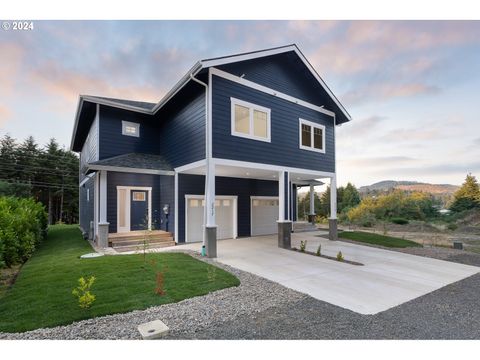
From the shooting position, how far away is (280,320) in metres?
3.43

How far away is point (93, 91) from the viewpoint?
1216cm

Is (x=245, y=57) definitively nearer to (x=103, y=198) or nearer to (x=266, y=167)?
(x=266, y=167)

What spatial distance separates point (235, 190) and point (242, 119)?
407 centimetres

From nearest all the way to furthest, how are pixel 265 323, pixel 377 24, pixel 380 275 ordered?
pixel 265 323, pixel 380 275, pixel 377 24

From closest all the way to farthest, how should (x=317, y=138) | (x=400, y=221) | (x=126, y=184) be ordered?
(x=126, y=184)
(x=317, y=138)
(x=400, y=221)

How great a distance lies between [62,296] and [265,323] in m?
3.28

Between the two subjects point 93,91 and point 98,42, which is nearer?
point 98,42

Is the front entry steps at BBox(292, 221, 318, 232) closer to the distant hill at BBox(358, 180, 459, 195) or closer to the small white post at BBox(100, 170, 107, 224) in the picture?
the small white post at BBox(100, 170, 107, 224)

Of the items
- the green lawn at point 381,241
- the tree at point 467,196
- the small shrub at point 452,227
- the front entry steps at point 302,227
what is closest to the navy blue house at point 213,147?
the green lawn at point 381,241

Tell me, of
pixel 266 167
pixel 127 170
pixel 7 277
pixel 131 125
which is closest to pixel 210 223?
pixel 266 167

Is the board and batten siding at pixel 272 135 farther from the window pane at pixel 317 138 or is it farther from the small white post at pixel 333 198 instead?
the small white post at pixel 333 198

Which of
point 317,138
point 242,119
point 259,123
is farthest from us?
point 317,138
